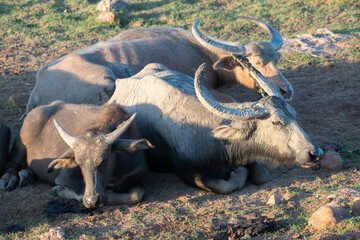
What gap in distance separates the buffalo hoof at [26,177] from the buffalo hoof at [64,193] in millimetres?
565

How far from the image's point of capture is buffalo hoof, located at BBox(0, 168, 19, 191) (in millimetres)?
6215

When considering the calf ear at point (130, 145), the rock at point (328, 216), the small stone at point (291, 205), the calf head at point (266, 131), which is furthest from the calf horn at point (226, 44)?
the rock at point (328, 216)

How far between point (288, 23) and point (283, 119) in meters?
8.04

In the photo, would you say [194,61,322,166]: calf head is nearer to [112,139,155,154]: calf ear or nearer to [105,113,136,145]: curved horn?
[112,139,155,154]: calf ear

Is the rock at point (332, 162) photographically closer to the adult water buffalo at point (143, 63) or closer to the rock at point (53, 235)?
the adult water buffalo at point (143, 63)

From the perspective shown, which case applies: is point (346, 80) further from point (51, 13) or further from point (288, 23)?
point (51, 13)

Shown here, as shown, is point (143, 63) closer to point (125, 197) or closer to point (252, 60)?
point (252, 60)

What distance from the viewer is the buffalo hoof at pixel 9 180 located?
6.21 m

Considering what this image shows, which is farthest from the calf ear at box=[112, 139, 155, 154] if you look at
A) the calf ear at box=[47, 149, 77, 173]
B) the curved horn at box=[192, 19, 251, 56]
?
the curved horn at box=[192, 19, 251, 56]

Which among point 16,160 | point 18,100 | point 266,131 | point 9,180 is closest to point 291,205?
point 266,131

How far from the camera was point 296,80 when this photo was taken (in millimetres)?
9773

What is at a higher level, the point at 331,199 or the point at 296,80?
the point at 331,199

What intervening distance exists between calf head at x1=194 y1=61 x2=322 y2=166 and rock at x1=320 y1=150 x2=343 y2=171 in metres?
0.87

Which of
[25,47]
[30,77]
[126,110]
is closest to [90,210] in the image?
[126,110]
